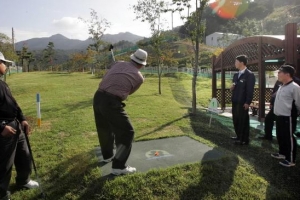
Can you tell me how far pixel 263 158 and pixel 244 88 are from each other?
1.55 meters

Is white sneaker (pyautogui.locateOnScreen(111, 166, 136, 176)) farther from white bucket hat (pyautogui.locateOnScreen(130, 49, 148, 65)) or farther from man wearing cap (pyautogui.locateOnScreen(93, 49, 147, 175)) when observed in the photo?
white bucket hat (pyautogui.locateOnScreen(130, 49, 148, 65))

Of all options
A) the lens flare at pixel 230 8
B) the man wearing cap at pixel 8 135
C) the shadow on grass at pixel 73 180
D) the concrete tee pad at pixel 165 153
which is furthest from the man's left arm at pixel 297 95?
the lens flare at pixel 230 8

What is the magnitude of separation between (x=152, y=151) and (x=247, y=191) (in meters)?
1.90

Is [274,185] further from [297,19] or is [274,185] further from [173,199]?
[297,19]

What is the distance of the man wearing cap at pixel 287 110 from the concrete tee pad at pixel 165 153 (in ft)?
3.87

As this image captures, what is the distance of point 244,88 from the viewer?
5770mm

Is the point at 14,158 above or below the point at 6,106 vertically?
below

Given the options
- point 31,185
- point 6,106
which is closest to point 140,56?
point 6,106

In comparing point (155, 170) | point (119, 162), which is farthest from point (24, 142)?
point (155, 170)

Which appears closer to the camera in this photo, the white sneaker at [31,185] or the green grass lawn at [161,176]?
the green grass lawn at [161,176]

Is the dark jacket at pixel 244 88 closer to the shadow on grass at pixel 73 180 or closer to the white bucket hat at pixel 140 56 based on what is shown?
the white bucket hat at pixel 140 56

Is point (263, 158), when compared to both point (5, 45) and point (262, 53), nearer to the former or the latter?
point (262, 53)

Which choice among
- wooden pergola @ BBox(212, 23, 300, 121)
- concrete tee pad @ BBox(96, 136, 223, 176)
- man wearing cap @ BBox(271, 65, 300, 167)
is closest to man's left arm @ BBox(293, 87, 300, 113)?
man wearing cap @ BBox(271, 65, 300, 167)

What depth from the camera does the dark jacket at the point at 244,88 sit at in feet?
18.6
